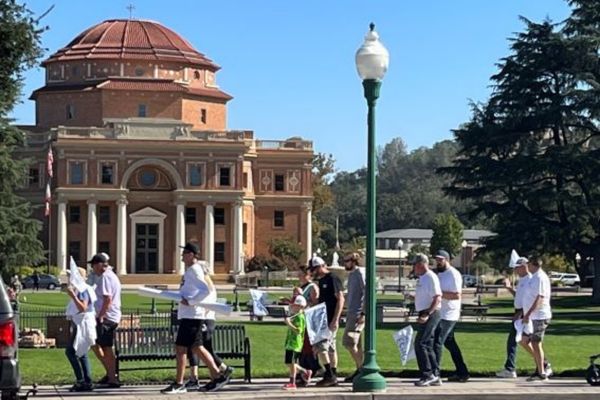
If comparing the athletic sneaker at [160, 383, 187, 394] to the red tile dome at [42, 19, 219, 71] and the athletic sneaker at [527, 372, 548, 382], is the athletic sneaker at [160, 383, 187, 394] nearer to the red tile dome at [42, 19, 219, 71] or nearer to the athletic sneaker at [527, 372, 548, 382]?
the athletic sneaker at [527, 372, 548, 382]

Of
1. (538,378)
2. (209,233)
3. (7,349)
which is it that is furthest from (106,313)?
(209,233)

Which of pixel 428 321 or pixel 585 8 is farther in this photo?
pixel 585 8

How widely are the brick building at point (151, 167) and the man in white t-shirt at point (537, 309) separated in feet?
262

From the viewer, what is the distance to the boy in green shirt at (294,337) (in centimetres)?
1708

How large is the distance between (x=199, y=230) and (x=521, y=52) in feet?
170

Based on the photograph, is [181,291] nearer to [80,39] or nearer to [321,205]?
[80,39]

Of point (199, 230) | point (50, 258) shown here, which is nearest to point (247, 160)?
point (199, 230)

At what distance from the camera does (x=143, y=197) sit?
331ft

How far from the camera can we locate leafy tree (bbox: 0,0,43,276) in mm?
22141

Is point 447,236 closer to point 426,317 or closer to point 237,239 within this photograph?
point 237,239

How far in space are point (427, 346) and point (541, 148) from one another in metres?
37.3

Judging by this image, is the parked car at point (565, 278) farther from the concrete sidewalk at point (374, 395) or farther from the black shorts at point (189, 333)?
the black shorts at point (189, 333)

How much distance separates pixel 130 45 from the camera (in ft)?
352

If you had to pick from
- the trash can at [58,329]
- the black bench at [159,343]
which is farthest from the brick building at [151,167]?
the black bench at [159,343]
